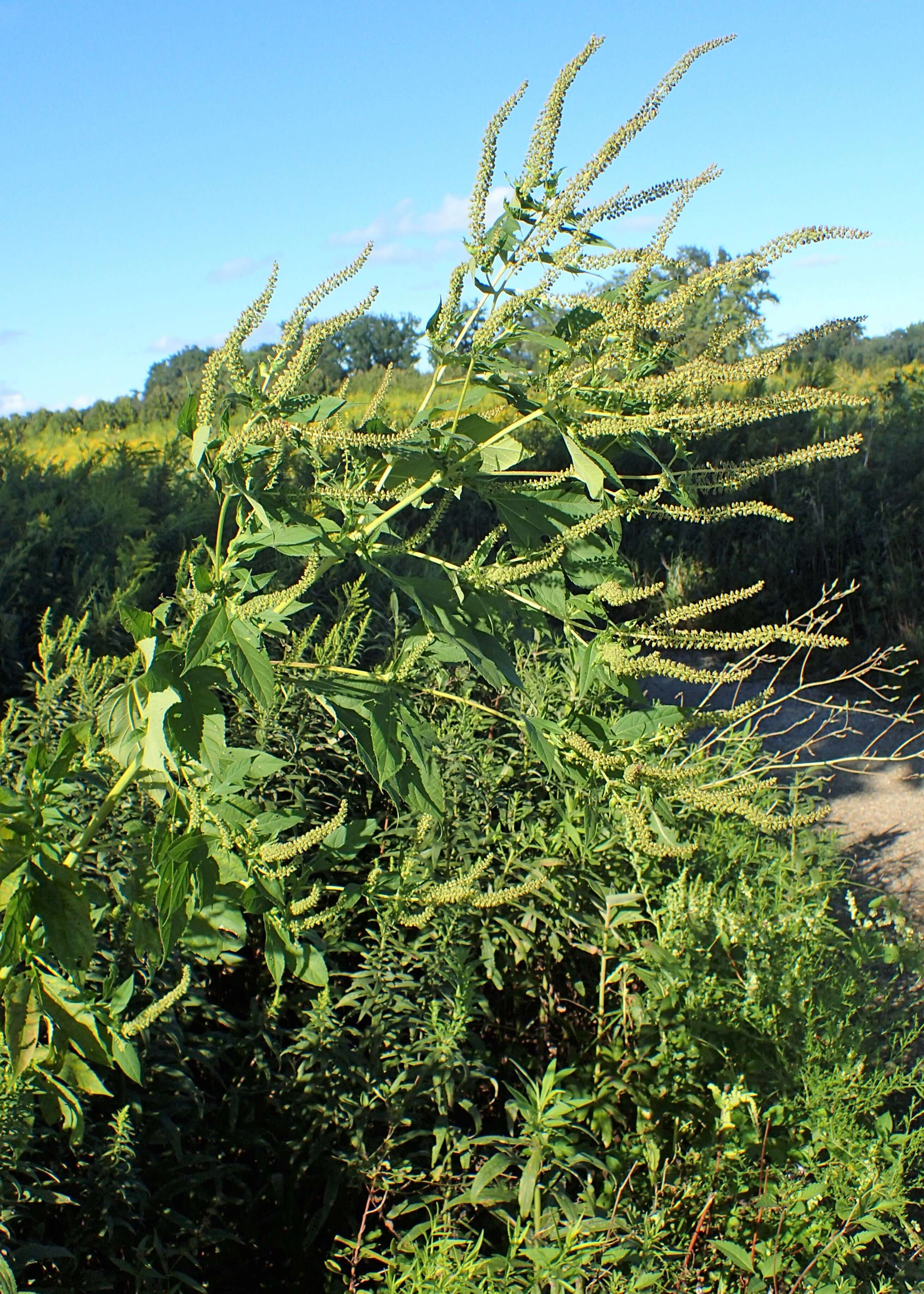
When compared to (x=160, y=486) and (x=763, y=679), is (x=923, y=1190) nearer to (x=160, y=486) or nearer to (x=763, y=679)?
(x=160, y=486)

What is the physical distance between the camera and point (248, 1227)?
6.95 feet

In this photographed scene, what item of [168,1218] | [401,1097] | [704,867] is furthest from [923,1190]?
[168,1218]

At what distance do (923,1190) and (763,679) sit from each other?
531 centimetres

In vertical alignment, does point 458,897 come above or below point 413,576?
below

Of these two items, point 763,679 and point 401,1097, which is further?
point 763,679

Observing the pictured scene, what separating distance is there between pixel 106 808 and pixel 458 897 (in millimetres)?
662

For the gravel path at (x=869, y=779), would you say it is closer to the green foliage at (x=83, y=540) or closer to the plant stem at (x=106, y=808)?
the green foliage at (x=83, y=540)

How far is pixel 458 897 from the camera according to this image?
1709mm

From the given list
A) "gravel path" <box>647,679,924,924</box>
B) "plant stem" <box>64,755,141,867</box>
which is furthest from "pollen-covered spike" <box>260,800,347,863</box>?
"gravel path" <box>647,679,924,924</box>

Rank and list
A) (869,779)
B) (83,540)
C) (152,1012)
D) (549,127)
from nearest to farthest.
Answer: (549,127)
(152,1012)
(83,540)
(869,779)

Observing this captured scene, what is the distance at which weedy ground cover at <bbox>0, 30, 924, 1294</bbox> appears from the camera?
1265 mm

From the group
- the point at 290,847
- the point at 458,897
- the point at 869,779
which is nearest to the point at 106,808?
the point at 290,847

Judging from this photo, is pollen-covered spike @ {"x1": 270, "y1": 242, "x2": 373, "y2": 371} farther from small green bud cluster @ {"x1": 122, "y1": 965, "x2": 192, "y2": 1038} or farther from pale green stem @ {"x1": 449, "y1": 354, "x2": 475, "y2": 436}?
small green bud cluster @ {"x1": 122, "y1": 965, "x2": 192, "y2": 1038}

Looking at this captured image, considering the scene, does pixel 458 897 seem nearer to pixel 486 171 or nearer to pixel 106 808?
pixel 106 808
